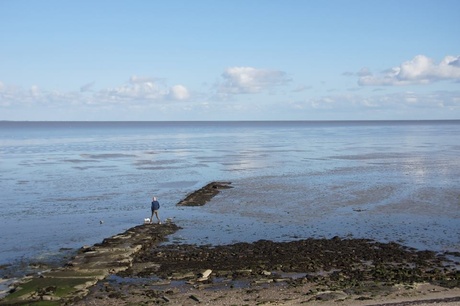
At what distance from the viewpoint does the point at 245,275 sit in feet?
80.3

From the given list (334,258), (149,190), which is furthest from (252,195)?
(334,258)

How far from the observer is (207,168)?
243ft

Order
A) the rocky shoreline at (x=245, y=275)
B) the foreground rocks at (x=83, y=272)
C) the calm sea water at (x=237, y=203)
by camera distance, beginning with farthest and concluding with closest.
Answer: the calm sea water at (x=237, y=203)
the foreground rocks at (x=83, y=272)
the rocky shoreline at (x=245, y=275)

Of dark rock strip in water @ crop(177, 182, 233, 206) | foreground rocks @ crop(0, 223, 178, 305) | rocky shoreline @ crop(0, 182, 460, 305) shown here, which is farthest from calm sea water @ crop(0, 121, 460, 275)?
rocky shoreline @ crop(0, 182, 460, 305)

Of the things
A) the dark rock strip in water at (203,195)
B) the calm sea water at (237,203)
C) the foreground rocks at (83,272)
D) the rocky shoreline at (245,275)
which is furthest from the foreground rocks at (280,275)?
the dark rock strip in water at (203,195)

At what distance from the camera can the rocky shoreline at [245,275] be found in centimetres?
2127

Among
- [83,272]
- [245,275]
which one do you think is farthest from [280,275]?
[83,272]

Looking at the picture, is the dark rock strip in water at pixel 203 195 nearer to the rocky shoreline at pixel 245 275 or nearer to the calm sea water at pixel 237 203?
the calm sea water at pixel 237 203

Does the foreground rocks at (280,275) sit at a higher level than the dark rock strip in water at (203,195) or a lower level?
higher

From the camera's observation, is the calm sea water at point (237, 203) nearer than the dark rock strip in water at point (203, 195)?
Yes

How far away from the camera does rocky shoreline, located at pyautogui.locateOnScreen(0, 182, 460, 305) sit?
69.8 ft

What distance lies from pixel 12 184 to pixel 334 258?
42.5 metres

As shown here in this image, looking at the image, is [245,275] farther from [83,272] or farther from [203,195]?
[203,195]

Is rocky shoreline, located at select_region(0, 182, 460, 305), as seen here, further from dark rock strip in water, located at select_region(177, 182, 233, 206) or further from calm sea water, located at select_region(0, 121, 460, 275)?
dark rock strip in water, located at select_region(177, 182, 233, 206)
